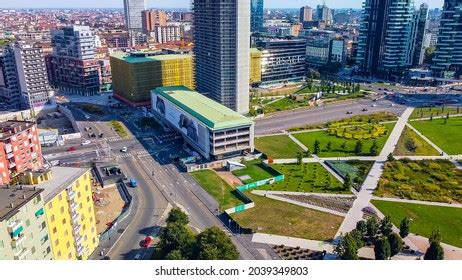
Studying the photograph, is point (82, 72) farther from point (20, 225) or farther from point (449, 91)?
point (449, 91)

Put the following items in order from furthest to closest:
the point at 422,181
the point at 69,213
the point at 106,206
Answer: the point at 422,181 → the point at 106,206 → the point at 69,213

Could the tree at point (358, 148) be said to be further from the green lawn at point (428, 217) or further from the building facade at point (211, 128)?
the building facade at point (211, 128)

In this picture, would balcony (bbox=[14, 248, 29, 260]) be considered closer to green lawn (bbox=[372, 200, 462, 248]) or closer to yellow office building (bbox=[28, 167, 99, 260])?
yellow office building (bbox=[28, 167, 99, 260])

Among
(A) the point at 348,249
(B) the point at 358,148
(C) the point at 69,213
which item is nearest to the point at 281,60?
(B) the point at 358,148

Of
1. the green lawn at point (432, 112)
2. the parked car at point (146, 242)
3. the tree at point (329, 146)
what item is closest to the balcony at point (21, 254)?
the parked car at point (146, 242)

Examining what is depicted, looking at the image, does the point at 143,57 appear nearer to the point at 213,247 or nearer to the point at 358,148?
the point at 358,148
